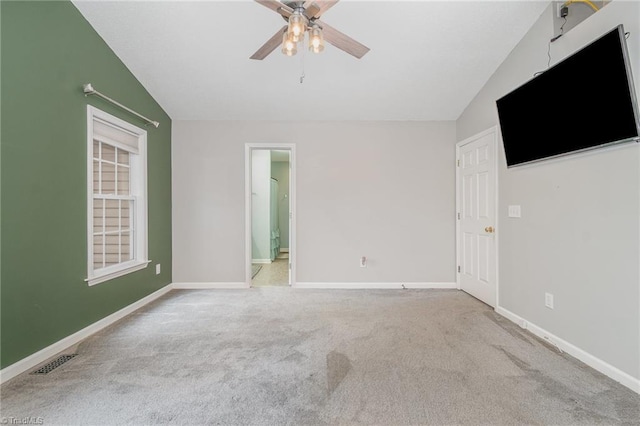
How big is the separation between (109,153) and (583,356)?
4815 millimetres

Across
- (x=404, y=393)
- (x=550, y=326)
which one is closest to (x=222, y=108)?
(x=404, y=393)

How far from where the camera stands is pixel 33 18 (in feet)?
6.73

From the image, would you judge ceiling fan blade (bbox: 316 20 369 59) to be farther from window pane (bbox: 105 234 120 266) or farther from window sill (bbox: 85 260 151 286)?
window pane (bbox: 105 234 120 266)

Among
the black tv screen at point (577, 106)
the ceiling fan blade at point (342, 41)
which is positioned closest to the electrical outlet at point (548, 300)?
the black tv screen at point (577, 106)

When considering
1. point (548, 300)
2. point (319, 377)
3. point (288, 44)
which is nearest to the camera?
point (288, 44)

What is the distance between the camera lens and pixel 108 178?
3201 mm

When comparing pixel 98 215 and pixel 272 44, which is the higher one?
pixel 272 44

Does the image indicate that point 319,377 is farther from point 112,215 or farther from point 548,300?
point 112,215

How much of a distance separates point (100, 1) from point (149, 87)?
3.43ft

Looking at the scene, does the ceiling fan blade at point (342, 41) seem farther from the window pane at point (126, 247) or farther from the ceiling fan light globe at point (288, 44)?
the window pane at point (126, 247)

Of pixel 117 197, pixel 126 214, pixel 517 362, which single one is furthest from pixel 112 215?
pixel 517 362

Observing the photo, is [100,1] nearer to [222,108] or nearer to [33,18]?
[33,18]

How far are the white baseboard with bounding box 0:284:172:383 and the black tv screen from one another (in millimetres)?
4319

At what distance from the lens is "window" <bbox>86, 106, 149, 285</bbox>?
2.76m
